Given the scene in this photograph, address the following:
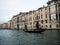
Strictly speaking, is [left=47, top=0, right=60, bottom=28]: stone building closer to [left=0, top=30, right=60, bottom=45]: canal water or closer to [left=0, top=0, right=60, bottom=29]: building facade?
[left=0, top=0, right=60, bottom=29]: building facade

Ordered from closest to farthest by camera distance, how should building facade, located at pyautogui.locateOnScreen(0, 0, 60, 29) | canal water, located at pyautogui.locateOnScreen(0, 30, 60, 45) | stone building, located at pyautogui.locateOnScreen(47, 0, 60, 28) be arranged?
canal water, located at pyautogui.locateOnScreen(0, 30, 60, 45) → stone building, located at pyautogui.locateOnScreen(47, 0, 60, 28) → building facade, located at pyautogui.locateOnScreen(0, 0, 60, 29)

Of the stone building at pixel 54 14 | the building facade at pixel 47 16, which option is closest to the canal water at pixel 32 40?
the building facade at pixel 47 16

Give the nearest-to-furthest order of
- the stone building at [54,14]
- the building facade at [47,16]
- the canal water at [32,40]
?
1. the canal water at [32,40]
2. the stone building at [54,14]
3. the building facade at [47,16]

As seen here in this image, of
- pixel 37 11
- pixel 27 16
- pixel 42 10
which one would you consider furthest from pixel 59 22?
pixel 27 16

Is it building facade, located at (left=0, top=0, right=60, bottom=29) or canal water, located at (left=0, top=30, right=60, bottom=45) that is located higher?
building facade, located at (left=0, top=0, right=60, bottom=29)

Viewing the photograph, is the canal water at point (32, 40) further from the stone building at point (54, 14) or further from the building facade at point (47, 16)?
the stone building at point (54, 14)

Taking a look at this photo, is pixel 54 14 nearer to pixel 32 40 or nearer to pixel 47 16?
pixel 47 16

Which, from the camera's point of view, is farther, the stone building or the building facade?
the building facade

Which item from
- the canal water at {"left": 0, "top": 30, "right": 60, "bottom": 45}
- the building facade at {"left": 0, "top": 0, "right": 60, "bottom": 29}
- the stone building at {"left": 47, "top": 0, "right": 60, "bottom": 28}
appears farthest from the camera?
the building facade at {"left": 0, "top": 0, "right": 60, "bottom": 29}

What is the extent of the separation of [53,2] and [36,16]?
12339 mm

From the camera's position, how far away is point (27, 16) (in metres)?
76.2

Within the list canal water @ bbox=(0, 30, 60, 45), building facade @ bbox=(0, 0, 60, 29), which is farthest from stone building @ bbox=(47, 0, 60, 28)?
canal water @ bbox=(0, 30, 60, 45)

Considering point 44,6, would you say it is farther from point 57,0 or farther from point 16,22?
point 16,22

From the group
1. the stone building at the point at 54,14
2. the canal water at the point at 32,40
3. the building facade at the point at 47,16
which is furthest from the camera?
the building facade at the point at 47,16
